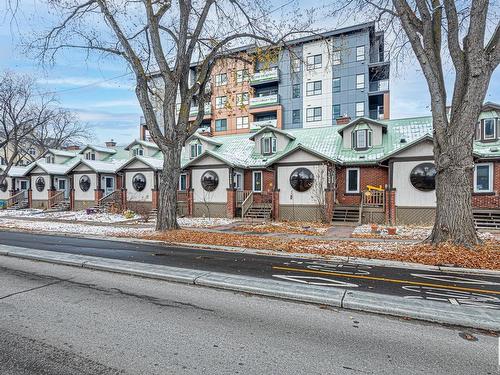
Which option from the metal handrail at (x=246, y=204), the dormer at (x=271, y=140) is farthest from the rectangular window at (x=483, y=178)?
the metal handrail at (x=246, y=204)

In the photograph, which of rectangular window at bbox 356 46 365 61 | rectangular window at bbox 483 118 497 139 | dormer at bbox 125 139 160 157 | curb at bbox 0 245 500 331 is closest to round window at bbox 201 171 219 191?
dormer at bbox 125 139 160 157

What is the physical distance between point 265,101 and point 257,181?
80.2 ft

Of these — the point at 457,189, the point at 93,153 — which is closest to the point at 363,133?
the point at 457,189

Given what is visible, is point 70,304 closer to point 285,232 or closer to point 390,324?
point 390,324

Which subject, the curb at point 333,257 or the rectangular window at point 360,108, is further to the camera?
the rectangular window at point 360,108

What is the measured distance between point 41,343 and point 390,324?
483cm

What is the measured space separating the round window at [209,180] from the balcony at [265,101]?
24.6 m

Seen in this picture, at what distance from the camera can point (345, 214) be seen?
2044 cm

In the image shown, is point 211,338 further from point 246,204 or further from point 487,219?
point 487,219

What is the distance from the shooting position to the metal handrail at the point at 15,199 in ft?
119

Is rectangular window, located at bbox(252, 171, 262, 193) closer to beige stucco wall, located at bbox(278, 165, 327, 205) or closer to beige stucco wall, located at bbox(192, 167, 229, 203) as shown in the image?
beige stucco wall, located at bbox(192, 167, 229, 203)

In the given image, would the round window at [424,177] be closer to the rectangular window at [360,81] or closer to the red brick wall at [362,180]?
the red brick wall at [362,180]

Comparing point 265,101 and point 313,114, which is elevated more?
point 265,101

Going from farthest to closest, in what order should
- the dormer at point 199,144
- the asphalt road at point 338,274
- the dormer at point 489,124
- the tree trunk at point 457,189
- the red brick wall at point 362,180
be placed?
the dormer at point 199,144 → the red brick wall at point 362,180 → the dormer at point 489,124 → the tree trunk at point 457,189 → the asphalt road at point 338,274
